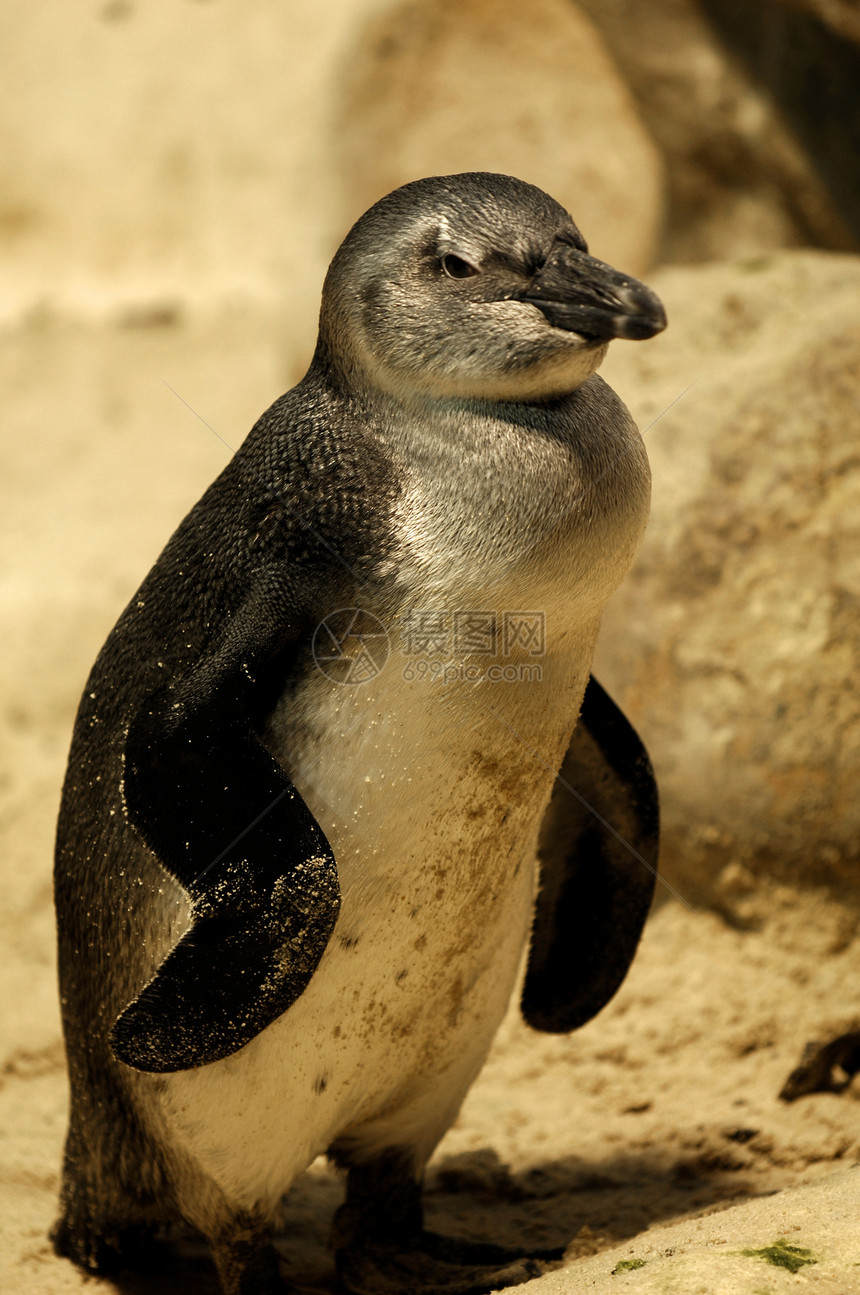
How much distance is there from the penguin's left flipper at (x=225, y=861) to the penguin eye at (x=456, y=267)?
45 centimetres

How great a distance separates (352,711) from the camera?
5.52ft

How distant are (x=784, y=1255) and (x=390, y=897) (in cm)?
62

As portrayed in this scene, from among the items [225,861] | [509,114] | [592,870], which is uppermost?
[509,114]

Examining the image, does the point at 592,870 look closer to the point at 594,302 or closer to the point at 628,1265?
the point at 628,1265

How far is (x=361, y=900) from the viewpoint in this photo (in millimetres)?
1743

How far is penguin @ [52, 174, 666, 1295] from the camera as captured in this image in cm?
158

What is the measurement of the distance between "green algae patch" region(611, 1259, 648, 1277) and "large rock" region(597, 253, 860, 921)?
139 centimetres

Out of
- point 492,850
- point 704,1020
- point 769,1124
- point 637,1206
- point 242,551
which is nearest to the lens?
point 242,551

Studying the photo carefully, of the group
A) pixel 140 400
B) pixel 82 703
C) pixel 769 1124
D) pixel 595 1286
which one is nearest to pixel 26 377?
pixel 140 400

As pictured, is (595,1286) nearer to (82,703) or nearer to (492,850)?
(492,850)

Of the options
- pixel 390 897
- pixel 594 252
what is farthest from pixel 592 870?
pixel 594 252

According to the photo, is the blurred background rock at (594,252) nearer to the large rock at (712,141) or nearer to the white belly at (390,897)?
the large rock at (712,141)

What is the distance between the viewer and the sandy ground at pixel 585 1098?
5.88 ft

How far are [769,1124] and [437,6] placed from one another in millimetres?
4437
